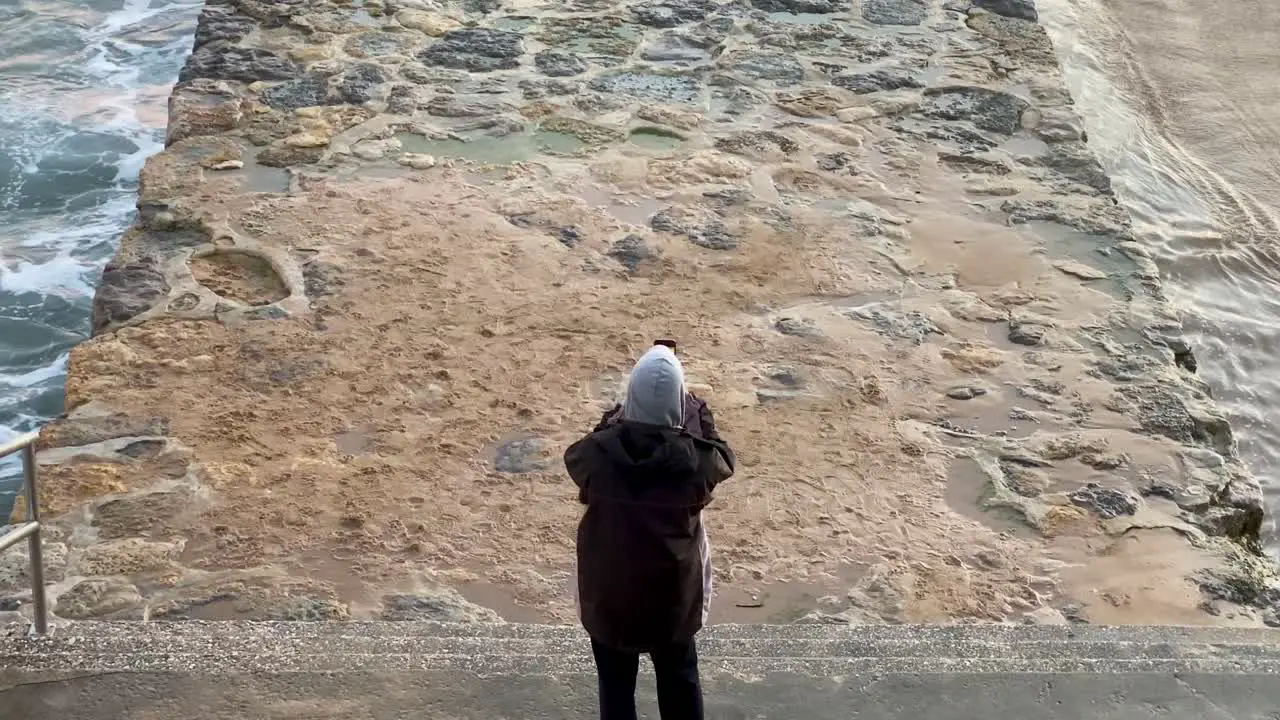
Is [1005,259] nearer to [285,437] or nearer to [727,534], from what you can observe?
[727,534]

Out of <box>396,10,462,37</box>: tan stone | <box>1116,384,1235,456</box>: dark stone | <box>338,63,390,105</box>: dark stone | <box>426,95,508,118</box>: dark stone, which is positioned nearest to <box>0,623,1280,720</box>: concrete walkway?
<box>1116,384,1235,456</box>: dark stone

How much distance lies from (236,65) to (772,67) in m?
3.58

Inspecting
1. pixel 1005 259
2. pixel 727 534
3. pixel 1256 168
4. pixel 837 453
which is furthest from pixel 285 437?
pixel 1256 168

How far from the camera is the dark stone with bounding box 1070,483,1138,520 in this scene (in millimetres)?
5773

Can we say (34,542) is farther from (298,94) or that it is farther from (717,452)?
(298,94)

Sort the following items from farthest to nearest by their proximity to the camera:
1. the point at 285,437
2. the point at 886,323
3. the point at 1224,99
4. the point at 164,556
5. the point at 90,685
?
1. the point at 1224,99
2. the point at 886,323
3. the point at 285,437
4. the point at 164,556
5. the point at 90,685

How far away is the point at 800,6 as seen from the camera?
1051 cm

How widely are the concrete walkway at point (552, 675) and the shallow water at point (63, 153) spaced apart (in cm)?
366

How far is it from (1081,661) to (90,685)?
2.88 m

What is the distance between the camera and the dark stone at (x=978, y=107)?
9.02 m

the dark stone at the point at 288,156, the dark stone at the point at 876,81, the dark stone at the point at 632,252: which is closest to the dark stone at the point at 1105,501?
the dark stone at the point at 632,252

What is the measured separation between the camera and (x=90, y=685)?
3891mm

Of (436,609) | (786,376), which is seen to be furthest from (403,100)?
(436,609)

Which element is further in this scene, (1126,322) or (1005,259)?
(1005,259)
